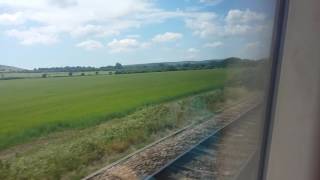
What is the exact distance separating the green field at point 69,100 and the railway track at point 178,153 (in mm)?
117

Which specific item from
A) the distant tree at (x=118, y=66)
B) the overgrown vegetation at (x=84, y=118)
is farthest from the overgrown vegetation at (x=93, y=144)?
the distant tree at (x=118, y=66)

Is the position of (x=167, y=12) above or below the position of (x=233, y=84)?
above

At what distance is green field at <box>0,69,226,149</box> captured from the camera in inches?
25.5

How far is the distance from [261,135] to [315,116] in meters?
0.20

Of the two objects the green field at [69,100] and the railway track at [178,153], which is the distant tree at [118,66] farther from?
the railway track at [178,153]

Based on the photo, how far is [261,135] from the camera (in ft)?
5.02

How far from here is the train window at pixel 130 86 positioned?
2.19 feet

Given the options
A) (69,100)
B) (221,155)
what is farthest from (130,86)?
(221,155)

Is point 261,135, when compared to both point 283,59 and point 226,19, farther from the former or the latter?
point 226,19

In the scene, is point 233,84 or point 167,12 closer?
point 167,12

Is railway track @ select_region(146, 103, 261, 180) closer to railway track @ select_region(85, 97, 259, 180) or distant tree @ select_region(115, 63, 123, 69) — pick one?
railway track @ select_region(85, 97, 259, 180)

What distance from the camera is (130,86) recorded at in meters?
0.91

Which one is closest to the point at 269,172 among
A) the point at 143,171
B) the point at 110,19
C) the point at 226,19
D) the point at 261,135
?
the point at 261,135

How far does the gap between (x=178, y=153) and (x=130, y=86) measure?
0.31m
